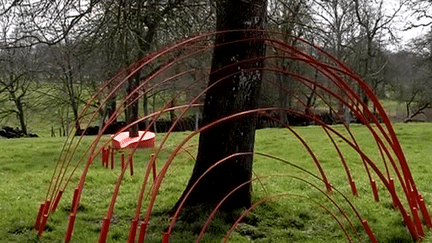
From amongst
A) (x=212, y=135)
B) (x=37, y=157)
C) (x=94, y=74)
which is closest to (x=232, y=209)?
(x=212, y=135)

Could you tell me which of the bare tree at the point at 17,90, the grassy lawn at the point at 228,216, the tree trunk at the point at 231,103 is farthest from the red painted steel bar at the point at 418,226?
the bare tree at the point at 17,90

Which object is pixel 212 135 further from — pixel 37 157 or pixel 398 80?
pixel 398 80

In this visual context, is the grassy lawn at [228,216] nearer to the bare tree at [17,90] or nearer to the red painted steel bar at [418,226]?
the red painted steel bar at [418,226]

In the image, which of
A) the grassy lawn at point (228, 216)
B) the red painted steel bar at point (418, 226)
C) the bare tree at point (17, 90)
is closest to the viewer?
the red painted steel bar at point (418, 226)

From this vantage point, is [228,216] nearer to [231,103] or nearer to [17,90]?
[231,103]

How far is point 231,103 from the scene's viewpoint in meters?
4.34

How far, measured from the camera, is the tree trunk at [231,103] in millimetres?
4234

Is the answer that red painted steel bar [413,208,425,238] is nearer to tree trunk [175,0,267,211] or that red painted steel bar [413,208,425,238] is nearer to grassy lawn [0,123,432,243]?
grassy lawn [0,123,432,243]

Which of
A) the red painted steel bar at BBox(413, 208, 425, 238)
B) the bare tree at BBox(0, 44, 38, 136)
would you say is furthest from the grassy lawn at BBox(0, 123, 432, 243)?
the bare tree at BBox(0, 44, 38, 136)

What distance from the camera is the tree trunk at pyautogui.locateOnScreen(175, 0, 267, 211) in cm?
423

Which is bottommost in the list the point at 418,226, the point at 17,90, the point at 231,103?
the point at 418,226

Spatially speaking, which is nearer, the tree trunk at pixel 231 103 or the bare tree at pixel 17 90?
the tree trunk at pixel 231 103

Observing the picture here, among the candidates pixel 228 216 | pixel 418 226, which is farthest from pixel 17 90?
pixel 418 226

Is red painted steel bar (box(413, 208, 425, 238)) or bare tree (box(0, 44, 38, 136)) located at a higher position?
bare tree (box(0, 44, 38, 136))
